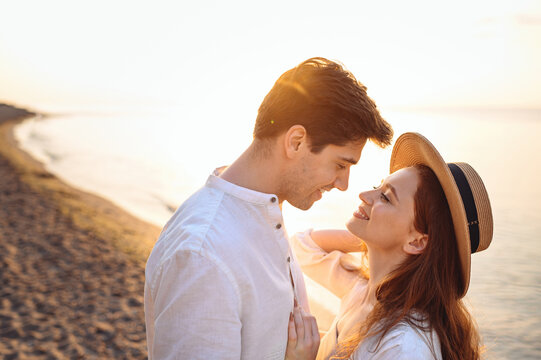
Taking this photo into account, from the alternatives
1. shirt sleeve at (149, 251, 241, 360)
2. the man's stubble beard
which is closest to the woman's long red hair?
the man's stubble beard

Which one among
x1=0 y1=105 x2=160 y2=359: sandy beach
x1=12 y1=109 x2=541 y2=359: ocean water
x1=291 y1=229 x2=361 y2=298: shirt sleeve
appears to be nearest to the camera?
x1=291 y1=229 x2=361 y2=298: shirt sleeve

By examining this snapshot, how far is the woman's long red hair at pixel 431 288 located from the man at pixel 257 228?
0.37 metres

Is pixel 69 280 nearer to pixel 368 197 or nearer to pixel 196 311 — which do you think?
pixel 368 197

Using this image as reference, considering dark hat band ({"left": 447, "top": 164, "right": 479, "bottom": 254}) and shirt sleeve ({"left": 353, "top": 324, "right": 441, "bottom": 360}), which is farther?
dark hat band ({"left": 447, "top": 164, "right": 479, "bottom": 254})

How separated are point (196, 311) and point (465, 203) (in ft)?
4.33

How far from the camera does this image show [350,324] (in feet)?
8.28

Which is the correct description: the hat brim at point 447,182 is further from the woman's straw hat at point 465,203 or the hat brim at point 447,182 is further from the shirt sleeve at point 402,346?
the shirt sleeve at point 402,346

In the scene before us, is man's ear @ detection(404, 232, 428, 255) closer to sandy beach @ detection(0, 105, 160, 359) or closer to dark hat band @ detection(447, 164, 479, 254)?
dark hat band @ detection(447, 164, 479, 254)

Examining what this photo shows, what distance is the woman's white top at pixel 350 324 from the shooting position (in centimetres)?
196

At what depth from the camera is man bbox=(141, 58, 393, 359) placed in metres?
1.67

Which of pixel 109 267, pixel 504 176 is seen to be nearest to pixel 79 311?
pixel 109 267

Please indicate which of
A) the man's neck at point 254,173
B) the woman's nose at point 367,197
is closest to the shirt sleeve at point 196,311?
the man's neck at point 254,173

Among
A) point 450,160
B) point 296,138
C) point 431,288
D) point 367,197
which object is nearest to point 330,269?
point 367,197

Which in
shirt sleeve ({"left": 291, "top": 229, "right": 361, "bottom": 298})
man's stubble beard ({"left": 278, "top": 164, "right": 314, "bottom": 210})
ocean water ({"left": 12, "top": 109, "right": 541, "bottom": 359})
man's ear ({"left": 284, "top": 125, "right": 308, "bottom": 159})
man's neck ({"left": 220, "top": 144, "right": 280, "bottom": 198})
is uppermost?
man's ear ({"left": 284, "top": 125, "right": 308, "bottom": 159})
